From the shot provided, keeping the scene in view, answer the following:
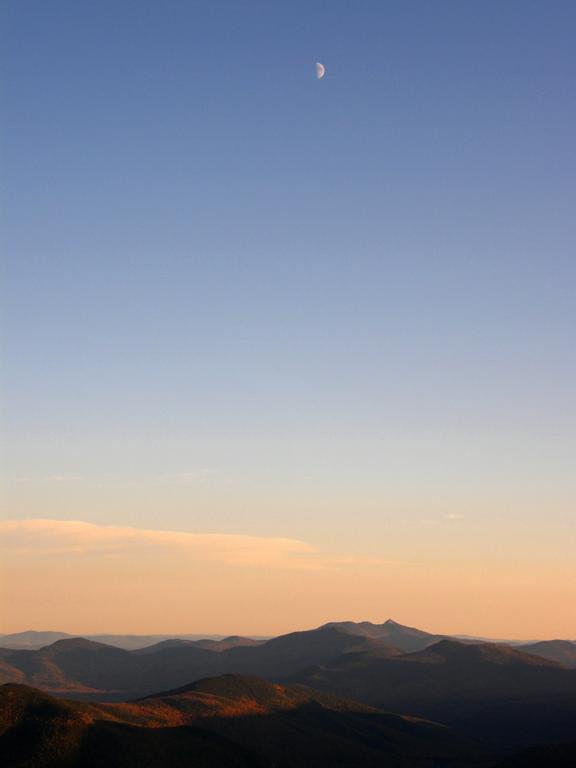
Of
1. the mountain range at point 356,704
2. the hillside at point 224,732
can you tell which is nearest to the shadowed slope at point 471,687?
the mountain range at point 356,704

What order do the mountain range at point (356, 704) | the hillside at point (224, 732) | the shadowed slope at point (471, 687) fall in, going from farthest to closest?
the shadowed slope at point (471, 687), the mountain range at point (356, 704), the hillside at point (224, 732)

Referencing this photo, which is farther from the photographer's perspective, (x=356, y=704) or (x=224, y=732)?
(x=356, y=704)

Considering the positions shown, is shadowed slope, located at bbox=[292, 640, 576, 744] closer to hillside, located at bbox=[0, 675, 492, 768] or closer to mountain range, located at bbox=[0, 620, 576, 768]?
mountain range, located at bbox=[0, 620, 576, 768]

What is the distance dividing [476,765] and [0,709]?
172 feet

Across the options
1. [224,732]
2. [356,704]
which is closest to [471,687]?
[356,704]

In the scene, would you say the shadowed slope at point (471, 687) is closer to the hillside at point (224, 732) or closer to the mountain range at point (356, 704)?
the mountain range at point (356, 704)

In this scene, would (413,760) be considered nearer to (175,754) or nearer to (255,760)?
(255,760)

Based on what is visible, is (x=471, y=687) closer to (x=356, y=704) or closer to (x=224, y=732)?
(x=356, y=704)

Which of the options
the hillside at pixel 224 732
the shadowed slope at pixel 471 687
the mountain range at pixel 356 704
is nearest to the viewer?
the hillside at pixel 224 732

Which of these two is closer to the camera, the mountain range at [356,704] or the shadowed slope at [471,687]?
the mountain range at [356,704]

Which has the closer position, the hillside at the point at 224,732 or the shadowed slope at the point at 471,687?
the hillside at the point at 224,732

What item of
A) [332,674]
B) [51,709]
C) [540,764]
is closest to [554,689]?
[332,674]

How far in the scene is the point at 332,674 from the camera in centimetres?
17738

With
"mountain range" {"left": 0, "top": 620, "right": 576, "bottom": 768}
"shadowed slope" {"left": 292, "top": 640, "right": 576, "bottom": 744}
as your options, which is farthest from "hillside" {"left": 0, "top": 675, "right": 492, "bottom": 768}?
"shadowed slope" {"left": 292, "top": 640, "right": 576, "bottom": 744}
